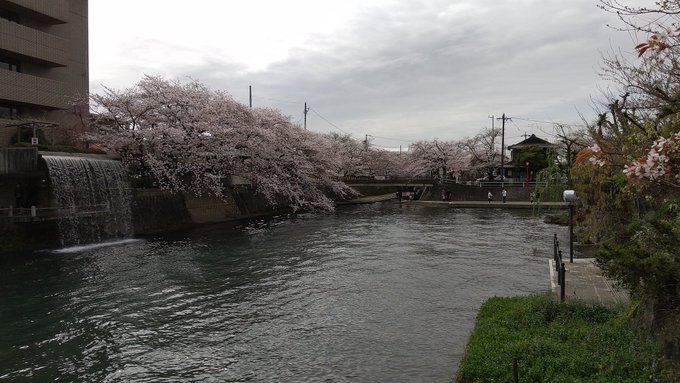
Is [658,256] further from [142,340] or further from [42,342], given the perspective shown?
[42,342]

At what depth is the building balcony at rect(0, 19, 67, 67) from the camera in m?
27.1

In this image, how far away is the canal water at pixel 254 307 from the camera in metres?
8.62

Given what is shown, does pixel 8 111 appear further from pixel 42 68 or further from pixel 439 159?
pixel 439 159

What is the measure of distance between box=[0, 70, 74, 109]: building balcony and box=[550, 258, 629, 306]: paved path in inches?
1182

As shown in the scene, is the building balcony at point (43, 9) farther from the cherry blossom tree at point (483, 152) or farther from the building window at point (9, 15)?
the cherry blossom tree at point (483, 152)

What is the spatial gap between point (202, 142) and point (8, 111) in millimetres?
11875

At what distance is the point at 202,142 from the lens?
31.2 meters

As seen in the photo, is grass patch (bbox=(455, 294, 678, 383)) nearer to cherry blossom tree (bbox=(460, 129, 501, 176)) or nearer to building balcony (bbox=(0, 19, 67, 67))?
building balcony (bbox=(0, 19, 67, 67))

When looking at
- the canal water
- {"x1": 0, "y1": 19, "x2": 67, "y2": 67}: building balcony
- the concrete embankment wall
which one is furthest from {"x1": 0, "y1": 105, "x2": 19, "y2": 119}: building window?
the canal water

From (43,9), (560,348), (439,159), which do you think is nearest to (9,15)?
(43,9)

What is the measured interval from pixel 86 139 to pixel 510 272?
26.6 m

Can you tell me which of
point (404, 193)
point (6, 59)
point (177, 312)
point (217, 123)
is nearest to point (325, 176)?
point (217, 123)

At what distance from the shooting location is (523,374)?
21.8ft

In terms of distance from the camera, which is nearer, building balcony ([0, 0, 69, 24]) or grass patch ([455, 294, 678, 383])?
grass patch ([455, 294, 678, 383])
